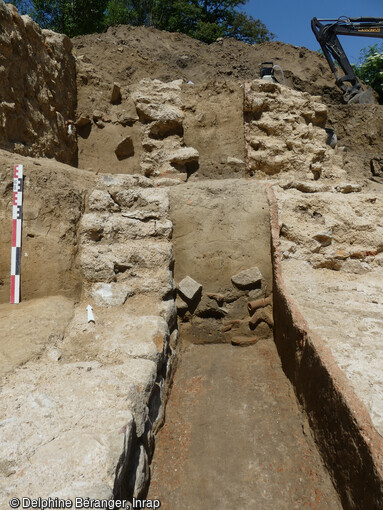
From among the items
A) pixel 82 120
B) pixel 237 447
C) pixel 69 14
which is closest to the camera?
pixel 237 447

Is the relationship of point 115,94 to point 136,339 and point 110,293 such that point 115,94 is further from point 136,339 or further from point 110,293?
point 136,339

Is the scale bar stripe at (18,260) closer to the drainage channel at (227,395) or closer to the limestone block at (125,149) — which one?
the drainage channel at (227,395)

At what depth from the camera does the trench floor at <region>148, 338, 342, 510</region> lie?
186 centimetres

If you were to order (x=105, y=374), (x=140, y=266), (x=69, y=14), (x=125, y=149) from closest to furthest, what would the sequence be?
1. (x=105, y=374)
2. (x=140, y=266)
3. (x=125, y=149)
4. (x=69, y=14)

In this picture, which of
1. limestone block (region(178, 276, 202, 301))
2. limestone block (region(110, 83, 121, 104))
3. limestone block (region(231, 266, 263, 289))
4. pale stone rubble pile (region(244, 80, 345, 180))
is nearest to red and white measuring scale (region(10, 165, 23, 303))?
limestone block (region(178, 276, 202, 301))

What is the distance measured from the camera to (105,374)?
2.00 metres

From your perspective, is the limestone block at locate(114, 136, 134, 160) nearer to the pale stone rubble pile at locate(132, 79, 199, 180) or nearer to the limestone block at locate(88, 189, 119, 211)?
the pale stone rubble pile at locate(132, 79, 199, 180)

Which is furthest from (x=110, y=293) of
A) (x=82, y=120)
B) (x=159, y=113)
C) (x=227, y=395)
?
(x=159, y=113)

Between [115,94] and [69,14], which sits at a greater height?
[69,14]

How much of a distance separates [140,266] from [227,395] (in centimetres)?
145

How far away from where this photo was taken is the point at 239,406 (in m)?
2.51

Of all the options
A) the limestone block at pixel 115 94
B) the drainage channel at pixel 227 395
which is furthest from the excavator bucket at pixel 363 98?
the drainage channel at pixel 227 395

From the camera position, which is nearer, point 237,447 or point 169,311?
point 237,447

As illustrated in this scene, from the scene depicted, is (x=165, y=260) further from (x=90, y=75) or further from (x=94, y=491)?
(x=90, y=75)
